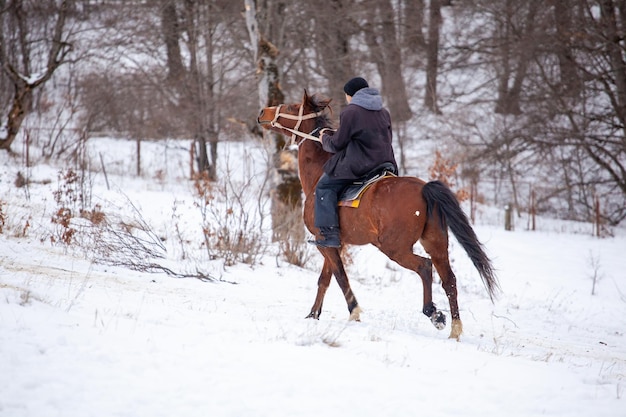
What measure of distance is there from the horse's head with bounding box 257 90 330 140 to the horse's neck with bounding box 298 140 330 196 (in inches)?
8.2

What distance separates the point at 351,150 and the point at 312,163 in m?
0.82

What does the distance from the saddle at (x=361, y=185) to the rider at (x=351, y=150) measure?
45 mm

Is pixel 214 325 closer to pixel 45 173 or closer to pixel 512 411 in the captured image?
pixel 512 411

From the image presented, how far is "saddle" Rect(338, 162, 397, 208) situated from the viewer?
6164 mm

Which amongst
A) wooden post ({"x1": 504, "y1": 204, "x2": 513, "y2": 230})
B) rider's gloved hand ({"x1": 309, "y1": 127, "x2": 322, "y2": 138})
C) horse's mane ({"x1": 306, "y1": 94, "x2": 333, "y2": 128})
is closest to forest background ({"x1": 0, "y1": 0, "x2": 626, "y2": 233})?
wooden post ({"x1": 504, "y1": 204, "x2": 513, "y2": 230})

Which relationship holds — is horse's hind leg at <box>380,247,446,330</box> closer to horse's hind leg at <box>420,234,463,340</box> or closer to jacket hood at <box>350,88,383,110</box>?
horse's hind leg at <box>420,234,463,340</box>

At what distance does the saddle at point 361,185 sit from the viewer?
6.16m

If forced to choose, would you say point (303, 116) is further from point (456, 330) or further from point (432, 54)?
point (432, 54)

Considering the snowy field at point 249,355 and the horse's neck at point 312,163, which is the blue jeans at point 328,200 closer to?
the horse's neck at point 312,163

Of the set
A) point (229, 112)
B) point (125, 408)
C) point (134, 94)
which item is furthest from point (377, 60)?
point (125, 408)

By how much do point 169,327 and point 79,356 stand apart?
93 cm

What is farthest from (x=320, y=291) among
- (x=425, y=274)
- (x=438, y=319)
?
(x=438, y=319)

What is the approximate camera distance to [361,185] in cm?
622

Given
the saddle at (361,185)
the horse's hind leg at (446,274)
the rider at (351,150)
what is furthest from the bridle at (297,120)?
the horse's hind leg at (446,274)
